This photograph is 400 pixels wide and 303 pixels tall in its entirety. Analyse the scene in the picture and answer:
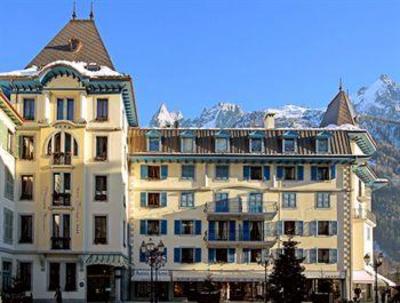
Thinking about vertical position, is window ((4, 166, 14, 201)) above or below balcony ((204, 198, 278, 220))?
above

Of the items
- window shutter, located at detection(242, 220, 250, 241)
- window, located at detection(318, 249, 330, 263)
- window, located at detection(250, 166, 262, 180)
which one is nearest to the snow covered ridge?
window, located at detection(250, 166, 262, 180)

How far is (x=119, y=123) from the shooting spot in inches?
2628

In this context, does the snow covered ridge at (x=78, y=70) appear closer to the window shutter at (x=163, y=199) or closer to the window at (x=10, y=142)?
the window at (x=10, y=142)

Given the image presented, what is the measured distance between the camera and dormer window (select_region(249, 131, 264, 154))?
75.4 metres

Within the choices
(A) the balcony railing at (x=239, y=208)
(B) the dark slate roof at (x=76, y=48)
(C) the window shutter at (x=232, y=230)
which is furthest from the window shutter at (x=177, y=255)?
(B) the dark slate roof at (x=76, y=48)

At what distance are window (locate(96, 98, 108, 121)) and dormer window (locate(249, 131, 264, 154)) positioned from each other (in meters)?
13.7

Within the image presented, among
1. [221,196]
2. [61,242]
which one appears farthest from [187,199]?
[61,242]

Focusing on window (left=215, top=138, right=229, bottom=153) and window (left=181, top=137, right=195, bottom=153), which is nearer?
window (left=181, top=137, right=195, bottom=153)

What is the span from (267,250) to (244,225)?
2562 millimetres

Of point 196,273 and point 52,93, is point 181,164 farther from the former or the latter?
point 52,93

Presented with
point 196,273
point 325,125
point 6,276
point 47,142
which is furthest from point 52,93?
point 325,125

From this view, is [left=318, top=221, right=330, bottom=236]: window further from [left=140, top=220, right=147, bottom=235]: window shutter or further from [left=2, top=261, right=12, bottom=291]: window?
[left=2, top=261, right=12, bottom=291]: window

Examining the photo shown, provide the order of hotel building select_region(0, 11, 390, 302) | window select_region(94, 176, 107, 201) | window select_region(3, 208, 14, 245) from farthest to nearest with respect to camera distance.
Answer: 1. hotel building select_region(0, 11, 390, 302)
2. window select_region(94, 176, 107, 201)
3. window select_region(3, 208, 14, 245)

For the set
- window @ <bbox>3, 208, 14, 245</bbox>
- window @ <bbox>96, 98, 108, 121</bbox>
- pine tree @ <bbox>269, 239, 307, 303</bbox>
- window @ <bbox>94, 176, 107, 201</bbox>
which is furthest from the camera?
window @ <bbox>96, 98, 108, 121</bbox>
